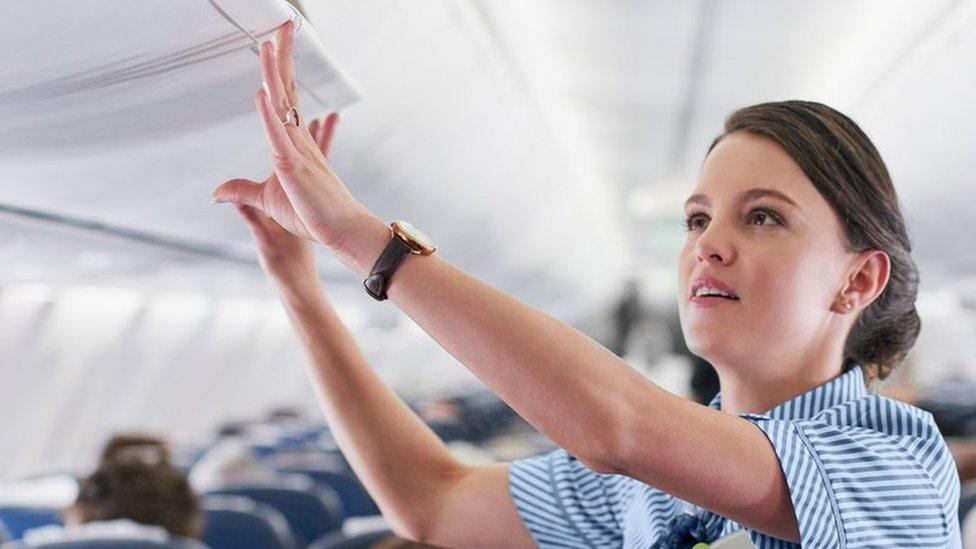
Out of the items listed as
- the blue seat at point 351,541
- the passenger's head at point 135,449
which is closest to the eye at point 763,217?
the blue seat at point 351,541

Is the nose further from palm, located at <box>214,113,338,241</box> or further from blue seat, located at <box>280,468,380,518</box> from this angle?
blue seat, located at <box>280,468,380,518</box>

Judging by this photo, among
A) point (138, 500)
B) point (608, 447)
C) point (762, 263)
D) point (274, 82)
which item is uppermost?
point (138, 500)

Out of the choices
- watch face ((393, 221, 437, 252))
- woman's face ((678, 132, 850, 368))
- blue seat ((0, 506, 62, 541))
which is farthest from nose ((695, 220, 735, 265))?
blue seat ((0, 506, 62, 541))

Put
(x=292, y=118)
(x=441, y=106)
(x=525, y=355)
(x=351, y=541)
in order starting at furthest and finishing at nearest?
(x=441, y=106), (x=351, y=541), (x=292, y=118), (x=525, y=355)

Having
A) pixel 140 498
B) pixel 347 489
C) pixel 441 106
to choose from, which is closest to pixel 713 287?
pixel 140 498

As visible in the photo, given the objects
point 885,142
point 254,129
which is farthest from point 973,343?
point 254,129

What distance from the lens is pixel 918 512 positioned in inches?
63.4

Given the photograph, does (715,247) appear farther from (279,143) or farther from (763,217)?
(279,143)

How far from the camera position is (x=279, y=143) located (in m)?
1.49

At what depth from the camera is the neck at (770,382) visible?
5.93 ft

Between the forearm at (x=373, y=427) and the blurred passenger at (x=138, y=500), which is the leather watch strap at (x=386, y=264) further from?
the blurred passenger at (x=138, y=500)

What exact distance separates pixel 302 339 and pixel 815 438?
2.91 feet

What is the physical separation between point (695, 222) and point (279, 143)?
0.70 meters

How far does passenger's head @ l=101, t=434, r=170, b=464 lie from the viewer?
433cm
